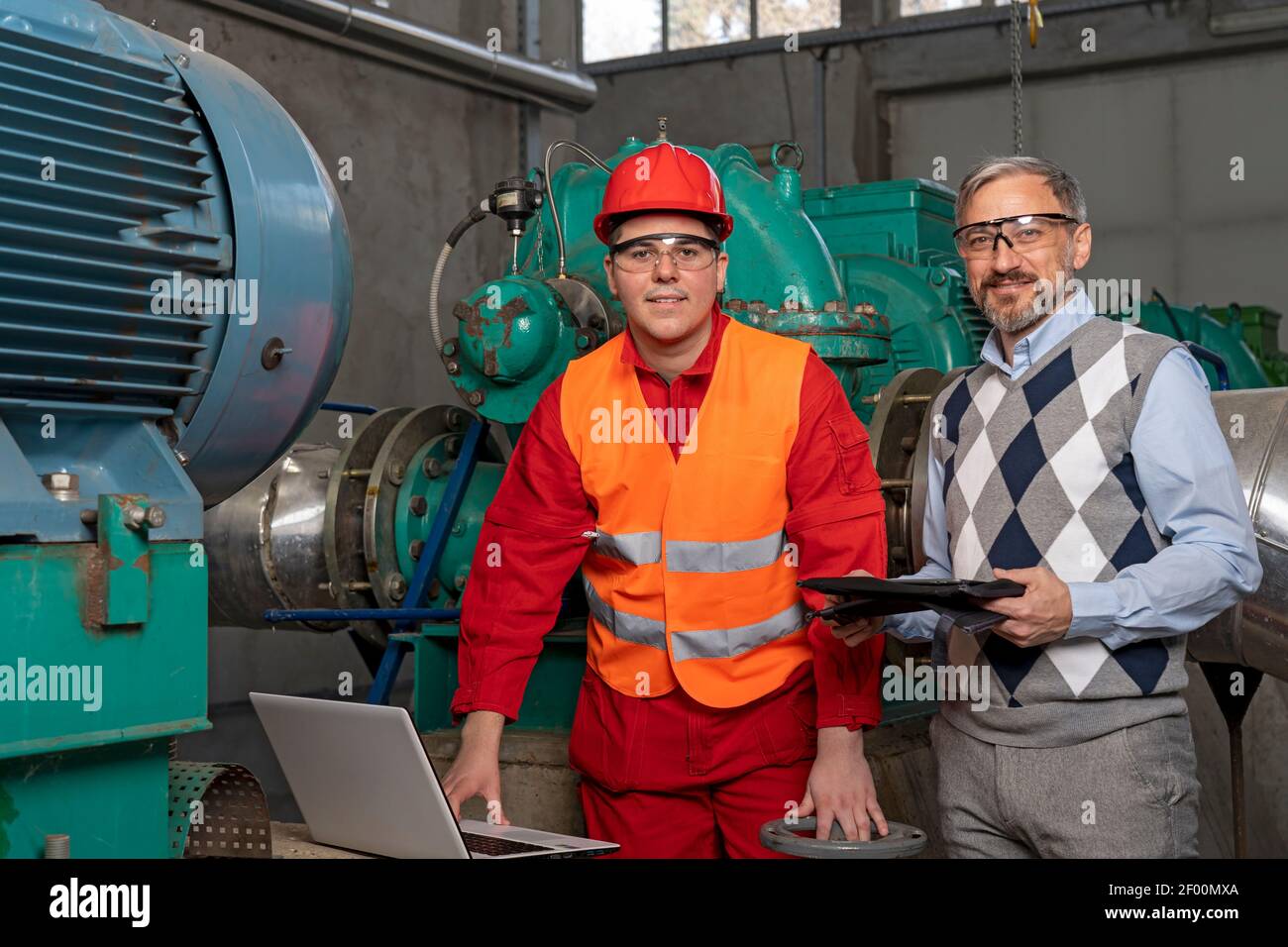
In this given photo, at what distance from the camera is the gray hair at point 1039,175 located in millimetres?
1668

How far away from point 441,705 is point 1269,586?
5.90ft

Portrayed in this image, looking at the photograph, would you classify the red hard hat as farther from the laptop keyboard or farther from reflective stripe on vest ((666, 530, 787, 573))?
the laptop keyboard

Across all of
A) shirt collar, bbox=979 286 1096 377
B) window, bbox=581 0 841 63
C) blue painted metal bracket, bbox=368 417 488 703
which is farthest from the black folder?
window, bbox=581 0 841 63

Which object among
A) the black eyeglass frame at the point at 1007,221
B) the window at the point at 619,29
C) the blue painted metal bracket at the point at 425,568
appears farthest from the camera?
the window at the point at 619,29

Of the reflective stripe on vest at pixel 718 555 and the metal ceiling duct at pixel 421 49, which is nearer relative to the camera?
the reflective stripe on vest at pixel 718 555

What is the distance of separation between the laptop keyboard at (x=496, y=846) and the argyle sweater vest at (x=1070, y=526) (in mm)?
550

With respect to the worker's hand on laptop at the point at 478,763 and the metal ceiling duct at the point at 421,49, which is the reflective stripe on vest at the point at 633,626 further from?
the metal ceiling duct at the point at 421,49

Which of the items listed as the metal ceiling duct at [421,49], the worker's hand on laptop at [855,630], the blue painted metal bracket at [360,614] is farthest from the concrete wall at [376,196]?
the worker's hand on laptop at [855,630]

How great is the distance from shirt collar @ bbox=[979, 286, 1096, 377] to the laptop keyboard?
815mm

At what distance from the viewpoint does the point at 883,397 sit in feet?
9.93

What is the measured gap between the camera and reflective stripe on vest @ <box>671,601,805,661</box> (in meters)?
2.00

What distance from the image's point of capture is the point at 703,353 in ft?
6.78

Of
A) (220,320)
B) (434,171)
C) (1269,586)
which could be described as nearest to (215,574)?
(220,320)

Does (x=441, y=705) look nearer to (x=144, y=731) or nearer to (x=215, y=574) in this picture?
(x=215, y=574)
